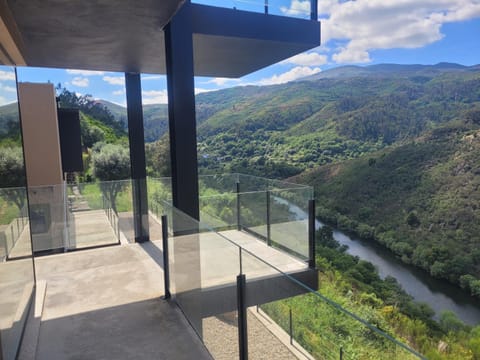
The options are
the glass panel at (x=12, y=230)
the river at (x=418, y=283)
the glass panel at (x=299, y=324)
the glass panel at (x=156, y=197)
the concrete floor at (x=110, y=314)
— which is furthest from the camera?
the river at (x=418, y=283)

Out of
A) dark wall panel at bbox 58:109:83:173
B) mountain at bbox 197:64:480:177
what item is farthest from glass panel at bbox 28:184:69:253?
mountain at bbox 197:64:480:177

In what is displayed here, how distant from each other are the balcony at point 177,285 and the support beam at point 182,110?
1.10ft

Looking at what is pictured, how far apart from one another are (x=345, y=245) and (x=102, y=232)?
3048cm

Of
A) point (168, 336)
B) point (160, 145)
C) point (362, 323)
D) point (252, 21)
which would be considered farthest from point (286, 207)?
point (160, 145)

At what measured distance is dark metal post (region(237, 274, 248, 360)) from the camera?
8.27 feet

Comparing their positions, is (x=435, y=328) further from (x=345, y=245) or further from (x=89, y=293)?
(x=89, y=293)

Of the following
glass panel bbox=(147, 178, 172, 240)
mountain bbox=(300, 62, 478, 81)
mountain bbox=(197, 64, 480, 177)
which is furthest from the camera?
mountain bbox=(300, 62, 478, 81)

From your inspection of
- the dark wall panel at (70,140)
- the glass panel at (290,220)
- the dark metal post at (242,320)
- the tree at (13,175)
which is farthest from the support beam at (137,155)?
the dark wall panel at (70,140)

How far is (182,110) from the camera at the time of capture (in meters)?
4.18

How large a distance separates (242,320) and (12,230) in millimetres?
2419

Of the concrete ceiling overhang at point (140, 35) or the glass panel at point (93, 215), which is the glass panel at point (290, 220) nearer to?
the concrete ceiling overhang at point (140, 35)

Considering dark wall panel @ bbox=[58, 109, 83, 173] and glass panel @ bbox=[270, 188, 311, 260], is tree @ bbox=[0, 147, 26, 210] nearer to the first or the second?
glass panel @ bbox=[270, 188, 311, 260]

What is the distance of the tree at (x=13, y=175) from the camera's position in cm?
314

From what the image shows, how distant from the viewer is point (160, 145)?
28.0m
